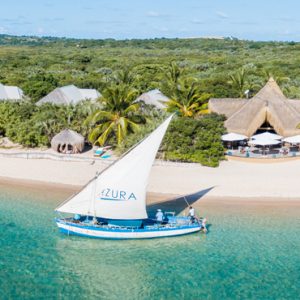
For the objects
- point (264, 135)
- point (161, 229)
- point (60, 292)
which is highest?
point (264, 135)

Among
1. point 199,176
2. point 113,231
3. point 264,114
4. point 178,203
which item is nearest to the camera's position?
point 113,231

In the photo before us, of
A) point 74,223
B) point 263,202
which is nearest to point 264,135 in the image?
point 263,202

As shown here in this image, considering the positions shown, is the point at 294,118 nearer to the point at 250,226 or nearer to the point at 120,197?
the point at 250,226

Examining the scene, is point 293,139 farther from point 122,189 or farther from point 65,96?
point 65,96

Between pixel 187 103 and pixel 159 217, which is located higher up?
pixel 187 103

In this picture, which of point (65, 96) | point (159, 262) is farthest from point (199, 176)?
point (65, 96)

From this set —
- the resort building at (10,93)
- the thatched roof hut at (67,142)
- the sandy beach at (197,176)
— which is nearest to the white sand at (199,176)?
the sandy beach at (197,176)

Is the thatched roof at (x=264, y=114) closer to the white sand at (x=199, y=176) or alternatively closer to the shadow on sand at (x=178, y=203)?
the white sand at (x=199, y=176)
